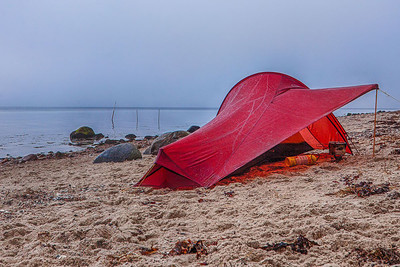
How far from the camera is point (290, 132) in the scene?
14.8ft

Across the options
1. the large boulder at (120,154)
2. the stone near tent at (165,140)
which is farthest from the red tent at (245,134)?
the stone near tent at (165,140)

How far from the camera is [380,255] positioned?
188cm

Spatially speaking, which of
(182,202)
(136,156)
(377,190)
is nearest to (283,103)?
(377,190)

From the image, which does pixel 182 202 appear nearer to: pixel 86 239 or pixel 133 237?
pixel 133 237

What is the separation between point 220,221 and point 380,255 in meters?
1.47

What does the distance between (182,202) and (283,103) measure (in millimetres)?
2762

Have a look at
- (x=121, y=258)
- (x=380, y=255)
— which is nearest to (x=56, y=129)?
(x=121, y=258)

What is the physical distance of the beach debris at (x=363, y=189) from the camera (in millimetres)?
3110

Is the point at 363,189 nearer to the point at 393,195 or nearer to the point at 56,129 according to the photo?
the point at 393,195

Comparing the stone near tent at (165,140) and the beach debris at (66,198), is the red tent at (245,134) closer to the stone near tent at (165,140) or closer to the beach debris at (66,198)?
the beach debris at (66,198)

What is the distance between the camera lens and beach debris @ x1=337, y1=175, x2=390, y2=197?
10.2ft

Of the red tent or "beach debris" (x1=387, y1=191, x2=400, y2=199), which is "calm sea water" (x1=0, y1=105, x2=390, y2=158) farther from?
"beach debris" (x1=387, y1=191, x2=400, y2=199)

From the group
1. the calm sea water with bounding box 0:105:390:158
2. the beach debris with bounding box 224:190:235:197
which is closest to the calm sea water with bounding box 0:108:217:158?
the calm sea water with bounding box 0:105:390:158

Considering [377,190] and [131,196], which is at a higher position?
[377,190]
